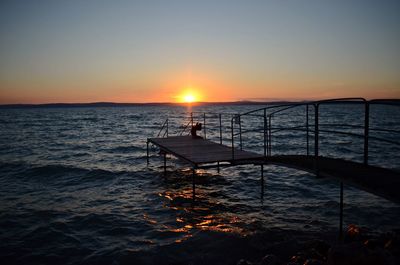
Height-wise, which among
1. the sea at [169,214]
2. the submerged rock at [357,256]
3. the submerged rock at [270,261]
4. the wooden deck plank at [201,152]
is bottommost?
the sea at [169,214]

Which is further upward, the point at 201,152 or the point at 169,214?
the point at 201,152

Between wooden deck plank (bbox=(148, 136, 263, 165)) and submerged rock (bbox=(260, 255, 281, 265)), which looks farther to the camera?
wooden deck plank (bbox=(148, 136, 263, 165))

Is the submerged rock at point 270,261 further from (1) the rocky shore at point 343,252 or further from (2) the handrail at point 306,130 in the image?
(2) the handrail at point 306,130

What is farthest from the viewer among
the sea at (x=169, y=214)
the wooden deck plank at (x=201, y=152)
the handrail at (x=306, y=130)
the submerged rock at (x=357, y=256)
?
the wooden deck plank at (x=201, y=152)

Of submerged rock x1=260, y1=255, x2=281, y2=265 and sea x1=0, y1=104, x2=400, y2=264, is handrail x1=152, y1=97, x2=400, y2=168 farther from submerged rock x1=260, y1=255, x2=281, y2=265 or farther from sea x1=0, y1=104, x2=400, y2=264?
submerged rock x1=260, y1=255, x2=281, y2=265

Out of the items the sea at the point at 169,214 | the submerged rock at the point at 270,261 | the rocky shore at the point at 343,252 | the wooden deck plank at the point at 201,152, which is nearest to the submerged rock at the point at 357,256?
the rocky shore at the point at 343,252


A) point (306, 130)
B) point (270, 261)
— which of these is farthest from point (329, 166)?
point (270, 261)

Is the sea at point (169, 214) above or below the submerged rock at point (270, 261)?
below

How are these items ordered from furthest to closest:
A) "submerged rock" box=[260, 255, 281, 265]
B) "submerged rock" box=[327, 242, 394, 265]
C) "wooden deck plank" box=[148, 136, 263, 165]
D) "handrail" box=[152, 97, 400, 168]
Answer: "wooden deck plank" box=[148, 136, 263, 165]
"submerged rock" box=[260, 255, 281, 265]
"handrail" box=[152, 97, 400, 168]
"submerged rock" box=[327, 242, 394, 265]

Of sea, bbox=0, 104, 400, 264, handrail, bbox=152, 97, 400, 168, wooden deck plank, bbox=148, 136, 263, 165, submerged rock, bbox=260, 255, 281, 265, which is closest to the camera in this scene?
handrail, bbox=152, 97, 400, 168

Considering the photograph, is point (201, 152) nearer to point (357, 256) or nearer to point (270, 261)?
point (270, 261)

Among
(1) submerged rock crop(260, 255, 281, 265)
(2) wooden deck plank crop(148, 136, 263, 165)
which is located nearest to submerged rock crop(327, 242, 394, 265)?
(1) submerged rock crop(260, 255, 281, 265)

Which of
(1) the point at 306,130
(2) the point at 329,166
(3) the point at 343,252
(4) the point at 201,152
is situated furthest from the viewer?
(4) the point at 201,152

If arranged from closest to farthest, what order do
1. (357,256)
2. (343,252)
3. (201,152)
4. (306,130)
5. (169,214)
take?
(357,256), (343,252), (306,130), (169,214), (201,152)
